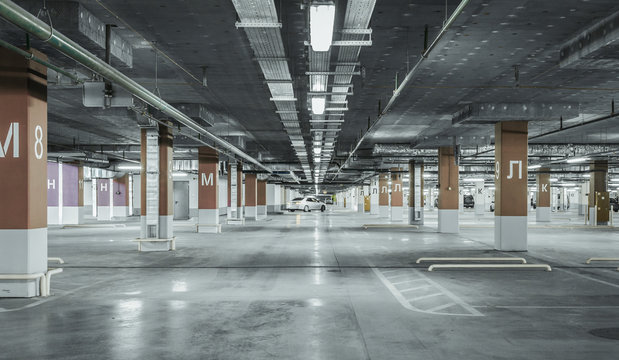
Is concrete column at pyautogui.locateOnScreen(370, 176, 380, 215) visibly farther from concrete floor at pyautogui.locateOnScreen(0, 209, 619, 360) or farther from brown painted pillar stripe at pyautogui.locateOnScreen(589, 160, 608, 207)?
concrete floor at pyautogui.locateOnScreen(0, 209, 619, 360)

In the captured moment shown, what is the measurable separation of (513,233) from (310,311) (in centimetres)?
984

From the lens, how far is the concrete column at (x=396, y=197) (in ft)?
111

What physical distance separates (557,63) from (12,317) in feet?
34.0

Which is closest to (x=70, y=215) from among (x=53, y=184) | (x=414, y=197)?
(x=53, y=184)

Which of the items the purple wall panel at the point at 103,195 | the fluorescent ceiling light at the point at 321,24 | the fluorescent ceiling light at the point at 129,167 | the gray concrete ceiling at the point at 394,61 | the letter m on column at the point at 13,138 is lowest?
the purple wall panel at the point at 103,195

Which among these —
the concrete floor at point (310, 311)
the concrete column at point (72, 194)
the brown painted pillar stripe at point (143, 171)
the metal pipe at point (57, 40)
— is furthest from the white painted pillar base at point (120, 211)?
the metal pipe at point (57, 40)

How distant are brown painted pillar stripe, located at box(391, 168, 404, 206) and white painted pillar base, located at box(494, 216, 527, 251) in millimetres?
19045

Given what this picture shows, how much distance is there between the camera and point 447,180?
21953 millimetres

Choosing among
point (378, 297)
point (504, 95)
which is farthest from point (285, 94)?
point (504, 95)

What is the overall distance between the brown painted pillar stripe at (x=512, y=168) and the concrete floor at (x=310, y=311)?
242 centimetres

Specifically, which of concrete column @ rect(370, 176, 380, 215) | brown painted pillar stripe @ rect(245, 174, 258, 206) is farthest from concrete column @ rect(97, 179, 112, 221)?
concrete column @ rect(370, 176, 380, 215)

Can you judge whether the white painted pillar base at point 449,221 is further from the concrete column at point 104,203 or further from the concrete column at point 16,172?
the concrete column at point 104,203

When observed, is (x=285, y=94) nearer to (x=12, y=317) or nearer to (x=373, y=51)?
(x=373, y=51)

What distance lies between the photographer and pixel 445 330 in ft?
19.1
